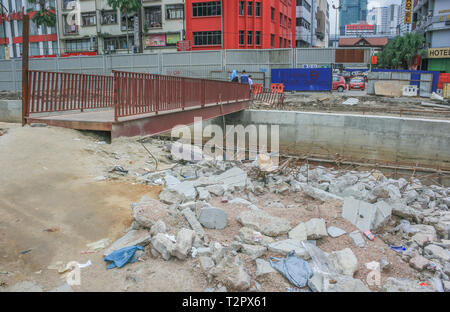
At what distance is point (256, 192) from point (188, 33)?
3577 cm

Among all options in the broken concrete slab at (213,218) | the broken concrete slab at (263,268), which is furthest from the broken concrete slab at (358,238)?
the broken concrete slab at (213,218)

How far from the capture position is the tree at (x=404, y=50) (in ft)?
144

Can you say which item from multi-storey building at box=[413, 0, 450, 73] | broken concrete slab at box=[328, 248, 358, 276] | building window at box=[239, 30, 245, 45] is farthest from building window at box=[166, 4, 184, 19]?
broken concrete slab at box=[328, 248, 358, 276]

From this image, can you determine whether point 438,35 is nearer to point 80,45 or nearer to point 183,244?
point 80,45

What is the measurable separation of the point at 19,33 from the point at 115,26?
689 inches

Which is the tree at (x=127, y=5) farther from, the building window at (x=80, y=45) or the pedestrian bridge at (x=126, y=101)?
the pedestrian bridge at (x=126, y=101)

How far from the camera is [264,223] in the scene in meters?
5.32

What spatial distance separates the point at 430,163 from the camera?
15.0m

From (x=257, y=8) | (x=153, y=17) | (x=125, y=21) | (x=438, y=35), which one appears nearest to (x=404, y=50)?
(x=438, y=35)

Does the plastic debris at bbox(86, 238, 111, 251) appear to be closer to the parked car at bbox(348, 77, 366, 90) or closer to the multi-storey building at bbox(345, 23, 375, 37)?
the parked car at bbox(348, 77, 366, 90)

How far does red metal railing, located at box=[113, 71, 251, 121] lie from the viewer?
8289 mm

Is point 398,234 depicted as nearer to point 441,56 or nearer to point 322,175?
point 322,175

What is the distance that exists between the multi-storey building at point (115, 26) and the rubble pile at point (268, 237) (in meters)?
35.8
